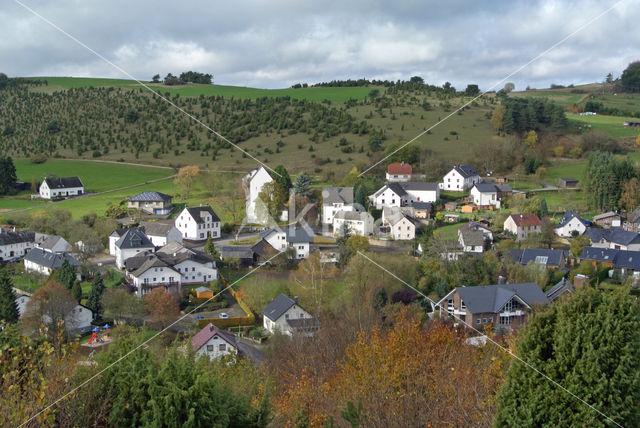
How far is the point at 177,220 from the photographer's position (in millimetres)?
31281

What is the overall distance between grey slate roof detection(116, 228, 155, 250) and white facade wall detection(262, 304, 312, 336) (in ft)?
30.7

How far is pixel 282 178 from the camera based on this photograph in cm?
3034

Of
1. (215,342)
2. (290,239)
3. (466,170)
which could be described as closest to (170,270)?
(290,239)

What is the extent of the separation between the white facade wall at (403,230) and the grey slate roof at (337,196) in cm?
322

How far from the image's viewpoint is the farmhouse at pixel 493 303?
1998cm

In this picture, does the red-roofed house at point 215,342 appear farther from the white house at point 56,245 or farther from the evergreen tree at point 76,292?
the white house at point 56,245

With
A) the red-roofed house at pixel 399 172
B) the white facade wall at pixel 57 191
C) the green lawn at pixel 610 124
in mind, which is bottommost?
the white facade wall at pixel 57 191

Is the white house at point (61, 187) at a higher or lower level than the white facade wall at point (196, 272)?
higher

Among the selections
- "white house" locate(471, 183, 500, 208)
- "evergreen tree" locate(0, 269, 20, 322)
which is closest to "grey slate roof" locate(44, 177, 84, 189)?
"evergreen tree" locate(0, 269, 20, 322)

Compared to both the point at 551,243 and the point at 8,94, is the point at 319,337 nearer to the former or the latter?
the point at 551,243

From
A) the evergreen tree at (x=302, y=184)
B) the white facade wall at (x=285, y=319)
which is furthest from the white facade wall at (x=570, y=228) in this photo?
the white facade wall at (x=285, y=319)

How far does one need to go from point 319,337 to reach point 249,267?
1110 cm

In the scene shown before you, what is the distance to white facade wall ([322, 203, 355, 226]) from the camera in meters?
31.4

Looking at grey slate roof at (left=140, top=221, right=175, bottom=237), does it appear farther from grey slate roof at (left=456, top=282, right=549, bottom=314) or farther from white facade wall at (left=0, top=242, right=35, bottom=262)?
grey slate roof at (left=456, top=282, right=549, bottom=314)
